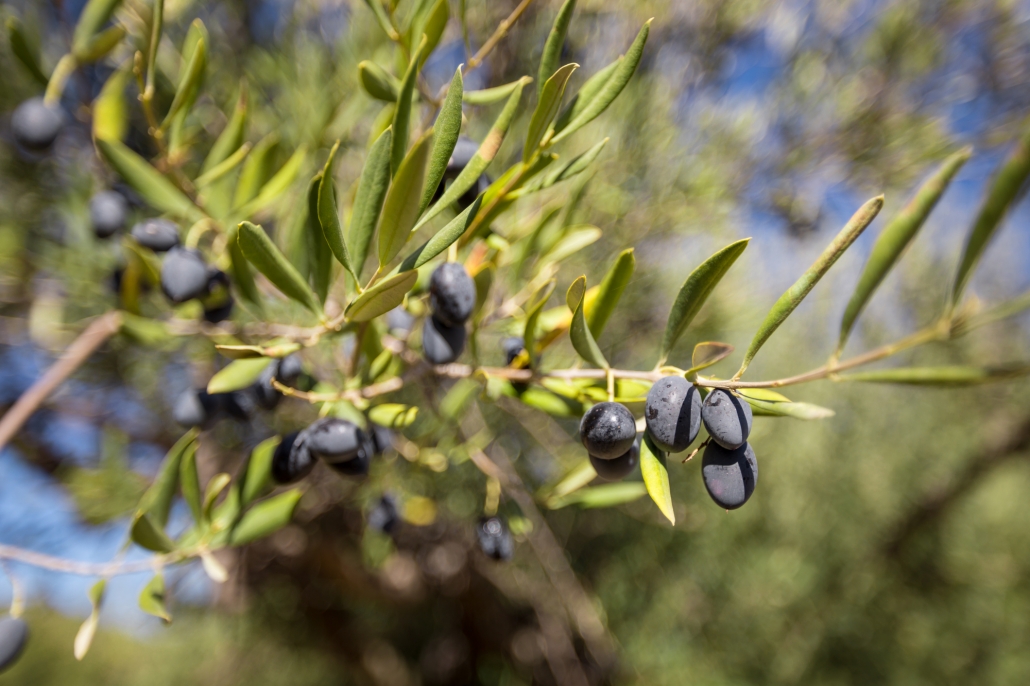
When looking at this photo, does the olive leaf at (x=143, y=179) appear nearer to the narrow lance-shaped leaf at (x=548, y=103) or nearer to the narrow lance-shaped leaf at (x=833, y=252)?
the narrow lance-shaped leaf at (x=548, y=103)

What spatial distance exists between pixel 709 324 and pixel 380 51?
117cm

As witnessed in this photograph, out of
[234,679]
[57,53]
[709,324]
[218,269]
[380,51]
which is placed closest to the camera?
[218,269]

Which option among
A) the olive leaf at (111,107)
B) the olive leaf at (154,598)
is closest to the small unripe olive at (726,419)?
the olive leaf at (154,598)

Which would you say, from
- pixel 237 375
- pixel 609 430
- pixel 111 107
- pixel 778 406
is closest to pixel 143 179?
pixel 111 107

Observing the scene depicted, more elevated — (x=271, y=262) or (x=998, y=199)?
(x=998, y=199)

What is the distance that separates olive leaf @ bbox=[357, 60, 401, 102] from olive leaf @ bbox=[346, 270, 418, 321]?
0.27 m

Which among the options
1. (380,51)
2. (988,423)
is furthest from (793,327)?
(380,51)

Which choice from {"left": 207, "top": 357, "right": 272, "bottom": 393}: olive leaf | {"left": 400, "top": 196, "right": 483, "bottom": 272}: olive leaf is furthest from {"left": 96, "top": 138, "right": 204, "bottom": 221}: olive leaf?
{"left": 400, "top": 196, "right": 483, "bottom": 272}: olive leaf

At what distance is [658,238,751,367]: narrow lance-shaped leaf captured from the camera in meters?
0.40

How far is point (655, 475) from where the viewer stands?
1.35 ft

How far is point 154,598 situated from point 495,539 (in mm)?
427

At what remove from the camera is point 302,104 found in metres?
1.11

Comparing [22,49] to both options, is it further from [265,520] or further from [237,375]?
[265,520]

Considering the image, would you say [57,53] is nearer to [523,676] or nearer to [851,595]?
[523,676]
